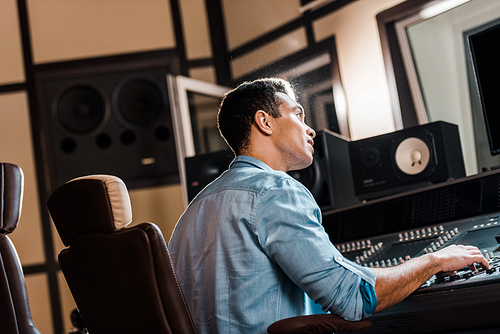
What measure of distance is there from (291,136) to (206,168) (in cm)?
110

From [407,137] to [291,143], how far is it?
2.58 ft

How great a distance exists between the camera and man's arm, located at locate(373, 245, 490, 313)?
1.11 meters

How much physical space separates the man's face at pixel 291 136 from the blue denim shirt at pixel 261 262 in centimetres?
22

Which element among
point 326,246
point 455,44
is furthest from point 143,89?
point 326,246

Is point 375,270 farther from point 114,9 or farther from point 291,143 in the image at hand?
point 114,9

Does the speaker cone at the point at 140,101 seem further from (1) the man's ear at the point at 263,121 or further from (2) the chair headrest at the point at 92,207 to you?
(2) the chair headrest at the point at 92,207

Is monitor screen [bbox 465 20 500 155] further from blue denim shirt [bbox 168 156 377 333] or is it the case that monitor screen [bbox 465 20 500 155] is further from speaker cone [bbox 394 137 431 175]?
blue denim shirt [bbox 168 156 377 333]

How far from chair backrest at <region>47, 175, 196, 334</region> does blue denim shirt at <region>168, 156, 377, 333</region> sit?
0.54 feet

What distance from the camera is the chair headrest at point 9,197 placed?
167cm

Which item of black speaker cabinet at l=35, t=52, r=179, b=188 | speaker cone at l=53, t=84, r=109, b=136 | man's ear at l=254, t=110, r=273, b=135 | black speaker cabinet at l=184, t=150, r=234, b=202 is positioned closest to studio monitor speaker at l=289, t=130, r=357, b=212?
black speaker cabinet at l=184, t=150, r=234, b=202

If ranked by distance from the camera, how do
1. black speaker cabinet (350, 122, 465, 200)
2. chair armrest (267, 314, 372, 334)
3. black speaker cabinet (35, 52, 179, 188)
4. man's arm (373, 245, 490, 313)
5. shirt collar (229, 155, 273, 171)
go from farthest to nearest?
black speaker cabinet (35, 52, 179, 188)
black speaker cabinet (350, 122, 465, 200)
shirt collar (229, 155, 273, 171)
man's arm (373, 245, 490, 313)
chair armrest (267, 314, 372, 334)

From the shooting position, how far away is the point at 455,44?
2416 millimetres

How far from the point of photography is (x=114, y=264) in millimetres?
1036

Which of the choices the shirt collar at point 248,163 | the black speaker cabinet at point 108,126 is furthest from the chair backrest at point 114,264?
the black speaker cabinet at point 108,126
